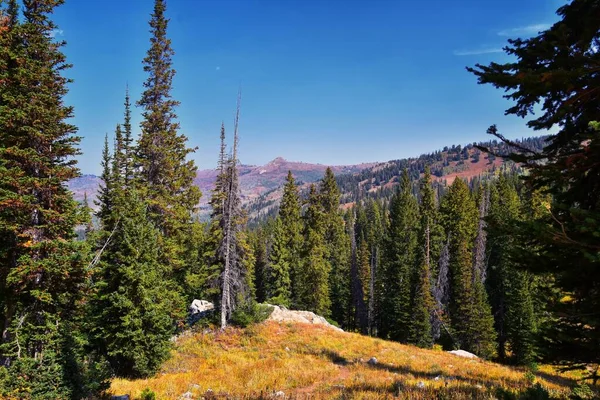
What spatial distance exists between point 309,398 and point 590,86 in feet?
33.4

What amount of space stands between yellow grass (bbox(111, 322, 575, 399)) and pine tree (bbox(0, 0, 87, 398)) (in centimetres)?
387

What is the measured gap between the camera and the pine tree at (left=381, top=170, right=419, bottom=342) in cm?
3912

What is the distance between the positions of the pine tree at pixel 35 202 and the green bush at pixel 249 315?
50.4ft

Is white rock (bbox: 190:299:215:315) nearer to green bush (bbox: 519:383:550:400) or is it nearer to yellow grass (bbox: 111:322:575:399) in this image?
yellow grass (bbox: 111:322:575:399)

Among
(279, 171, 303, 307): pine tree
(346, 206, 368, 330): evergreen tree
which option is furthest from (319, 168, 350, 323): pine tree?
(279, 171, 303, 307): pine tree

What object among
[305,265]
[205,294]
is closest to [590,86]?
[205,294]

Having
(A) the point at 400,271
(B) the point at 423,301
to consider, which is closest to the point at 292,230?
(A) the point at 400,271

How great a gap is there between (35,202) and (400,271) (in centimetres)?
3745

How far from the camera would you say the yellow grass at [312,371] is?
36.2 ft

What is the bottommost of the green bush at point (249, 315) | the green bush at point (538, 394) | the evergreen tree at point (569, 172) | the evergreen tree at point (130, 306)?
the green bush at point (249, 315)

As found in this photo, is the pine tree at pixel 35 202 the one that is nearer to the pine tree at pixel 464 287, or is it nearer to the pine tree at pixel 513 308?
the pine tree at pixel 513 308

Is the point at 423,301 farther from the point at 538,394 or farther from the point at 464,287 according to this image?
the point at 538,394

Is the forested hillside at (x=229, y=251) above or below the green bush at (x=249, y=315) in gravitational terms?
above

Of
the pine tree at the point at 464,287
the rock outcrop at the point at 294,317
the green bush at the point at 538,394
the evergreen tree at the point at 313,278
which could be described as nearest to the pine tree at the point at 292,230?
the evergreen tree at the point at 313,278
